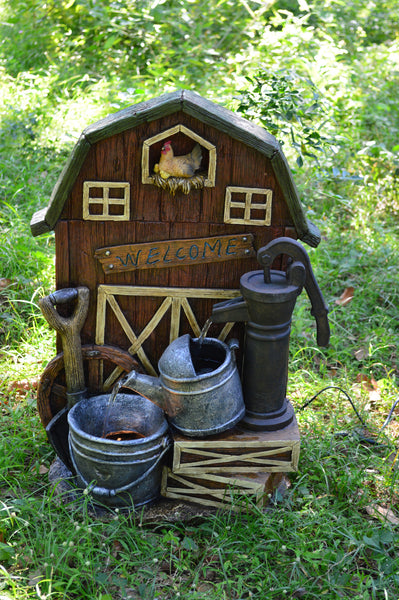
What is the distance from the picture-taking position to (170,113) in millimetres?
2799

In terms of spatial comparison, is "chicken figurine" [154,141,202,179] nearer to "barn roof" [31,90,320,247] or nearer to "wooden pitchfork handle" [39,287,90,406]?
"barn roof" [31,90,320,247]

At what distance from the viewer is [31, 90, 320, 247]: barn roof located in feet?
9.09

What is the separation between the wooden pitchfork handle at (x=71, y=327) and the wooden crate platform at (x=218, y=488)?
65cm

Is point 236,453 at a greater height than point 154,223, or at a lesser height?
lesser

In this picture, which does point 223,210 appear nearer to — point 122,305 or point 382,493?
point 122,305

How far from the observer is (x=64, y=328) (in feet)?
10.0

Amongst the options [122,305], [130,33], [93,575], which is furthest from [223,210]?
[130,33]

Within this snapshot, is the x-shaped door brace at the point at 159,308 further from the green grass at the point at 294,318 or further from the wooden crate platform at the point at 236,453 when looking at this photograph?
the green grass at the point at 294,318

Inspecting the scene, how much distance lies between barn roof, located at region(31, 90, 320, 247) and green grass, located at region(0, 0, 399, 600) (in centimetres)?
138

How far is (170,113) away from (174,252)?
0.67 metres

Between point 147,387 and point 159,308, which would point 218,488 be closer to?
point 147,387

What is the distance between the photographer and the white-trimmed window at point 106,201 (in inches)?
115

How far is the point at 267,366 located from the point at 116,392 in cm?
76

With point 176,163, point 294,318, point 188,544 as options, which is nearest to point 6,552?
point 188,544
